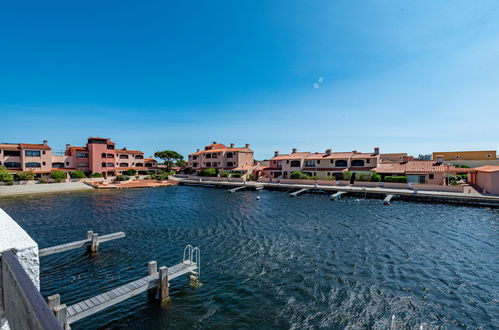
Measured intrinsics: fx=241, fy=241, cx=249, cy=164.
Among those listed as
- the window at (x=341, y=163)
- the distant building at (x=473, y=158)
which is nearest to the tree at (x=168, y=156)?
the window at (x=341, y=163)

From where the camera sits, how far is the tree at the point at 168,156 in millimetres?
86188

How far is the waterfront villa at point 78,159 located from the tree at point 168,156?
500cm

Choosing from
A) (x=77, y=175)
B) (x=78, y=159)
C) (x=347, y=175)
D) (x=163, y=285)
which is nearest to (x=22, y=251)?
(x=163, y=285)

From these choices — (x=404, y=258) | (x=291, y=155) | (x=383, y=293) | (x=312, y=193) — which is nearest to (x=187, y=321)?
(x=383, y=293)

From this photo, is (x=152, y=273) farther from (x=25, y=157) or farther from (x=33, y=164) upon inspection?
(x=33, y=164)

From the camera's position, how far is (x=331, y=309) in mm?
11773

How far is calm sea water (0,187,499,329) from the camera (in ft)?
37.1

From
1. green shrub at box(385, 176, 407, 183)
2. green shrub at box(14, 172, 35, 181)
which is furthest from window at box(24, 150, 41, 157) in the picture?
green shrub at box(385, 176, 407, 183)

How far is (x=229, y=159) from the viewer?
2997 inches

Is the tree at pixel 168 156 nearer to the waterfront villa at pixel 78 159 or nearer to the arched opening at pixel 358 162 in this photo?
the waterfront villa at pixel 78 159

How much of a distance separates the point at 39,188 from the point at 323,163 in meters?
64.5

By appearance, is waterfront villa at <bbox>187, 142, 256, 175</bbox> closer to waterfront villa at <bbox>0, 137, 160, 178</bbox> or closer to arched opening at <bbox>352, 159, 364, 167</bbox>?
waterfront villa at <bbox>0, 137, 160, 178</bbox>

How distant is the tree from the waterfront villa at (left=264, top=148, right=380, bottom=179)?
3747 cm

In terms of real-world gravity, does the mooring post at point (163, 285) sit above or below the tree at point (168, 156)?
below
